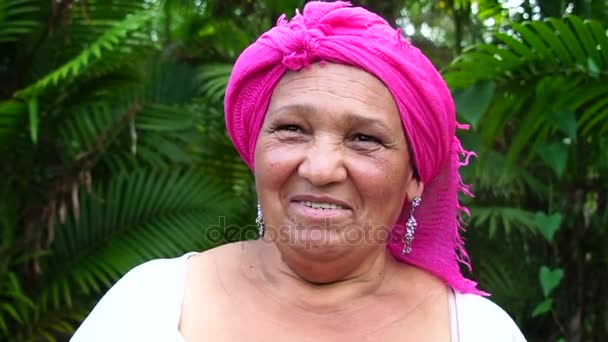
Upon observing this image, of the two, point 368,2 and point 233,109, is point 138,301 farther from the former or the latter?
point 368,2

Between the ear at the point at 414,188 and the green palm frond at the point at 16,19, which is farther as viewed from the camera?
the green palm frond at the point at 16,19

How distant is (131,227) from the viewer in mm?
3637

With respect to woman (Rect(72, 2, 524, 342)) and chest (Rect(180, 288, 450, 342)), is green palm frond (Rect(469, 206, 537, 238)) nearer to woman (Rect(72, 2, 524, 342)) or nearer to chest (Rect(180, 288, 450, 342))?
woman (Rect(72, 2, 524, 342))

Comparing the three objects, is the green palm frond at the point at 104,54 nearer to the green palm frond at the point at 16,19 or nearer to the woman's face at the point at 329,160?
the green palm frond at the point at 16,19

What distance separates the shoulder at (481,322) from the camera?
1.91 metres

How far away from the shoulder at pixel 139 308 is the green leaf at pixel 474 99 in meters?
1.42

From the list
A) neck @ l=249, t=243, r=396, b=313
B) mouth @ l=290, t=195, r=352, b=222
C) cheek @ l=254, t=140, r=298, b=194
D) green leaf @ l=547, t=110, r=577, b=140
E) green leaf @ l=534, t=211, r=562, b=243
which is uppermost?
cheek @ l=254, t=140, r=298, b=194

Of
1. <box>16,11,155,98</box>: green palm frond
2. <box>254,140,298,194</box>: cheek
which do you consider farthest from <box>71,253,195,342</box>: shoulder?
<box>16,11,155,98</box>: green palm frond

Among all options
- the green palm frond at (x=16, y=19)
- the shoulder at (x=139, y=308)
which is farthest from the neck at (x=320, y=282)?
the green palm frond at (x=16, y=19)

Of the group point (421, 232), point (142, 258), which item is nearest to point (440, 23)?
point (142, 258)

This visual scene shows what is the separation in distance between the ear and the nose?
285 mm

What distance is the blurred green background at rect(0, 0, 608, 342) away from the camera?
342 centimetres

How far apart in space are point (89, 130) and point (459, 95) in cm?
170

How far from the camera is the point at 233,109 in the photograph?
1.95 m
